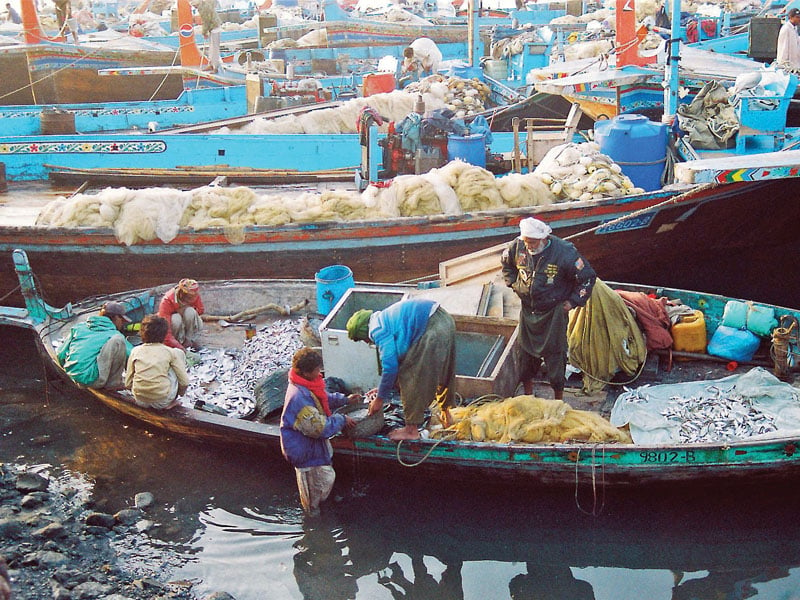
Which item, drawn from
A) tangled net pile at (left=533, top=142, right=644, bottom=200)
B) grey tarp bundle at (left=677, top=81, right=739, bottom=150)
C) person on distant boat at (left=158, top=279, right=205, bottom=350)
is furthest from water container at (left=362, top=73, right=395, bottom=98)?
person on distant boat at (left=158, top=279, right=205, bottom=350)

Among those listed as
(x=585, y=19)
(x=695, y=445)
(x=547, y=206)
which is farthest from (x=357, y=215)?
(x=585, y=19)

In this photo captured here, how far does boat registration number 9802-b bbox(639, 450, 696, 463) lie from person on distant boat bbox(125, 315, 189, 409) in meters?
3.60

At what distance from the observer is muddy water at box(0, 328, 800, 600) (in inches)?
221

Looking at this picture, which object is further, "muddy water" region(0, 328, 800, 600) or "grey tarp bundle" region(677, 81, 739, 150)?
"grey tarp bundle" region(677, 81, 739, 150)

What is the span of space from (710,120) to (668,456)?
23.0 ft

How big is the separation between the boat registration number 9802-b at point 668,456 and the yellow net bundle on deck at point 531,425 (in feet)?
1.08

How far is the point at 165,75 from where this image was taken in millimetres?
18156

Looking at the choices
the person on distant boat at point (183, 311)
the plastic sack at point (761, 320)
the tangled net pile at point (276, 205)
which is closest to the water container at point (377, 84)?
the tangled net pile at point (276, 205)

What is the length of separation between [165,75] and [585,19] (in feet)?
59.9

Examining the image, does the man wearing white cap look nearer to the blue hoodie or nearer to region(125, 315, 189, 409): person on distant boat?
the blue hoodie

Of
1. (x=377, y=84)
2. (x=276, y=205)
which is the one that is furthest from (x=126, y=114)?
(x=276, y=205)

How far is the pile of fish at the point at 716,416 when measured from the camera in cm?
589

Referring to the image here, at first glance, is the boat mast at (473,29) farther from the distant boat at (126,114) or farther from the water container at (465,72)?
the distant boat at (126,114)

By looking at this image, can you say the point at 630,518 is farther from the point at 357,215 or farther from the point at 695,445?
the point at 357,215
